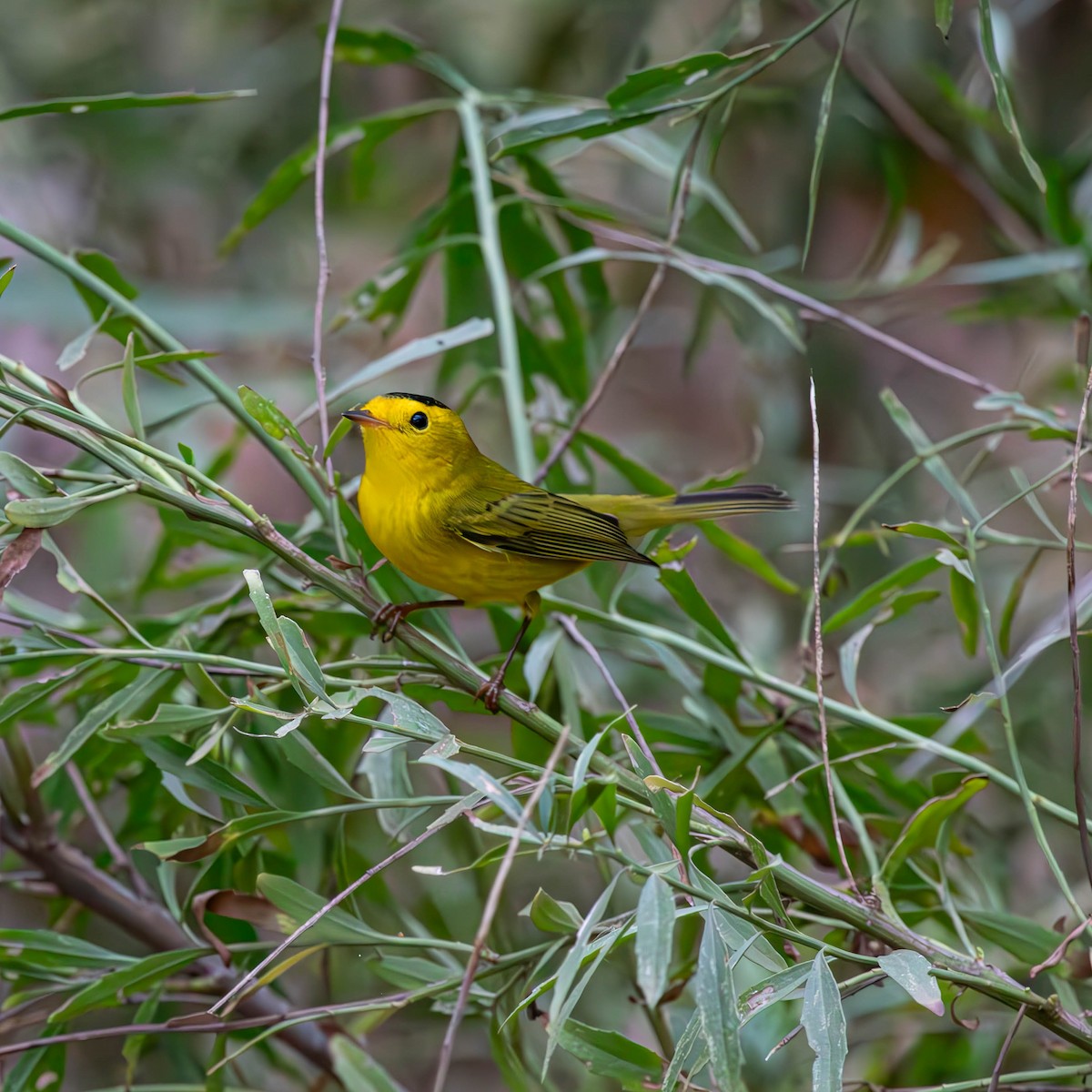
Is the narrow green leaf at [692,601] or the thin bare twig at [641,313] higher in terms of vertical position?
the thin bare twig at [641,313]

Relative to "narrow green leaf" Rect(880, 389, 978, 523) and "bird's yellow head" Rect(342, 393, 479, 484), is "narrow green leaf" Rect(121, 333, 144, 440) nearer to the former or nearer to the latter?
"bird's yellow head" Rect(342, 393, 479, 484)

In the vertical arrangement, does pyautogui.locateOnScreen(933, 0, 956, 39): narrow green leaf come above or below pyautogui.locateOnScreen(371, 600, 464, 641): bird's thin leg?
above

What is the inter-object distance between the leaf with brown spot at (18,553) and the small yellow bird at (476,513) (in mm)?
530

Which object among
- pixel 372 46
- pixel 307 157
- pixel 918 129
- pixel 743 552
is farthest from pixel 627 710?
pixel 918 129

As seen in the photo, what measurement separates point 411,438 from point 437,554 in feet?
1.19

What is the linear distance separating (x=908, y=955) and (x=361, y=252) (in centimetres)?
387

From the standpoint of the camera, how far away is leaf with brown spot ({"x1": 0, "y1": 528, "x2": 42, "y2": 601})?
112 cm

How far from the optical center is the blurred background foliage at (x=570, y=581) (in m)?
1.25

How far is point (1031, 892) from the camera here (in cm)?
268

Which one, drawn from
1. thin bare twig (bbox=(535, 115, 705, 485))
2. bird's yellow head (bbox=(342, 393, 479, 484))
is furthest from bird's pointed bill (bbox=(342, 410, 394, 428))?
thin bare twig (bbox=(535, 115, 705, 485))

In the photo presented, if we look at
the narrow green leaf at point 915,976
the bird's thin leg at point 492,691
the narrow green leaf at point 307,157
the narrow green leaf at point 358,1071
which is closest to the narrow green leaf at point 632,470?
the bird's thin leg at point 492,691

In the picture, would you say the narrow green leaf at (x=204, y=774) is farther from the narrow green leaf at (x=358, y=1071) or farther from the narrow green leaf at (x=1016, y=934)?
the narrow green leaf at (x=1016, y=934)

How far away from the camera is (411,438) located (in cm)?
213

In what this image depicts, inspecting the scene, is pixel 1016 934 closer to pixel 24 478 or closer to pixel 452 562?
pixel 452 562
